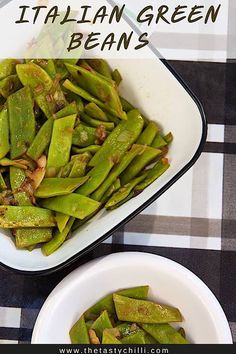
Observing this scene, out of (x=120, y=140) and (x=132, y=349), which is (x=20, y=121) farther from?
(x=132, y=349)

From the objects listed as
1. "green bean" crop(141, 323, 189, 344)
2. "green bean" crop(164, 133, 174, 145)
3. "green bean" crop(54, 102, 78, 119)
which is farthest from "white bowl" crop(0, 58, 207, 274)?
"green bean" crop(141, 323, 189, 344)

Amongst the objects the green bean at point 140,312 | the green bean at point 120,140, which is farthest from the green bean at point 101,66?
the green bean at point 140,312

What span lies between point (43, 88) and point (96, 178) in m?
0.21

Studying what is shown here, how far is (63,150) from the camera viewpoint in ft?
3.82

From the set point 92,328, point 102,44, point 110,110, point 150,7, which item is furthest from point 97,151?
point 150,7

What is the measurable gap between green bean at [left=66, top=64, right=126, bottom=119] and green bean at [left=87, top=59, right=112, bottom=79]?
0.15ft

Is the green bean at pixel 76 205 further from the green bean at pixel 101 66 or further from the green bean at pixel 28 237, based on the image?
the green bean at pixel 101 66

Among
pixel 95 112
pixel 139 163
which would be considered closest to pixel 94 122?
pixel 95 112

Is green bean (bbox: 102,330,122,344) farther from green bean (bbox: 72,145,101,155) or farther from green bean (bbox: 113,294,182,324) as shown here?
green bean (bbox: 72,145,101,155)

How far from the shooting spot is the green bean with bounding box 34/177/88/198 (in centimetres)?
112

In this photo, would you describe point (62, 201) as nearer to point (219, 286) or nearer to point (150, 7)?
point (219, 286)

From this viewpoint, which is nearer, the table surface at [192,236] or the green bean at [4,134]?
the green bean at [4,134]

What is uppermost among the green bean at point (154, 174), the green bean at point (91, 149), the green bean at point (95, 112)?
the green bean at point (95, 112)

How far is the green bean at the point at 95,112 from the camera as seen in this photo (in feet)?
3.92
